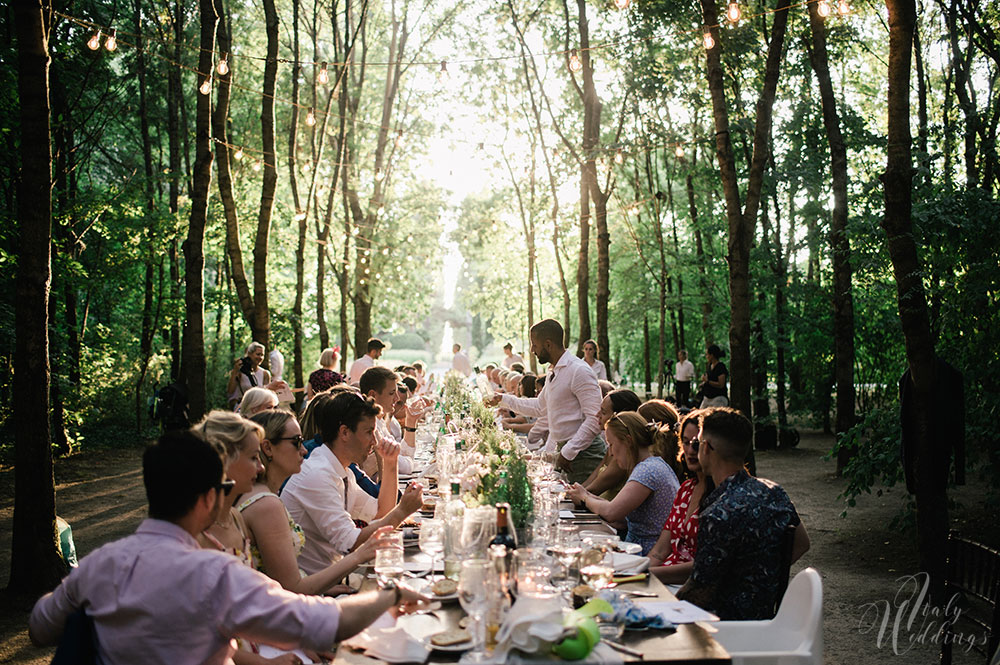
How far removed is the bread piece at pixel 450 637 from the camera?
8.72ft

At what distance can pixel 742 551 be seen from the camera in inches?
137

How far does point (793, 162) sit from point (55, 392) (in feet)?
46.9

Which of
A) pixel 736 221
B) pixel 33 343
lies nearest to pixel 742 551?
pixel 33 343

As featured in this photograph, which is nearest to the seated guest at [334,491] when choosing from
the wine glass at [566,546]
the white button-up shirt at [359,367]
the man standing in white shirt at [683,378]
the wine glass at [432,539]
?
the wine glass at [432,539]

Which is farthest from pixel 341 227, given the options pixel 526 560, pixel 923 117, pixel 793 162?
pixel 526 560

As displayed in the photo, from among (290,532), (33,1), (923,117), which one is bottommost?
(290,532)

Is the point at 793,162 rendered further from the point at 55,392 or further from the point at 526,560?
the point at 526,560

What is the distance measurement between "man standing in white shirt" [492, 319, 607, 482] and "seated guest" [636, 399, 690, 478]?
1474 mm

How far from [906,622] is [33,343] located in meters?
6.79

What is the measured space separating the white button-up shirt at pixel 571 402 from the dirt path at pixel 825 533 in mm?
2336

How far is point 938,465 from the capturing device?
5.94m

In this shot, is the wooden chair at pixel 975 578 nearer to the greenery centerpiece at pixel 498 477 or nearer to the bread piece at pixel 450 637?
the greenery centerpiece at pixel 498 477

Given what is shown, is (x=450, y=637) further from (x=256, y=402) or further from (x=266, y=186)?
(x=266, y=186)

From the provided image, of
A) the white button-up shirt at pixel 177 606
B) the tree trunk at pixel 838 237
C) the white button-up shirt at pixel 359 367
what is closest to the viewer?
the white button-up shirt at pixel 177 606
